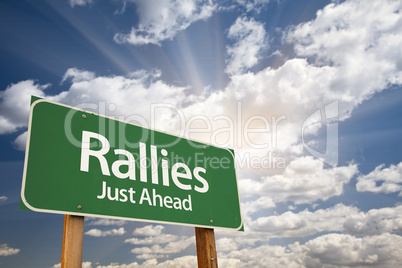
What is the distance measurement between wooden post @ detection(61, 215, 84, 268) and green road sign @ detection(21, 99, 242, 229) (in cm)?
8

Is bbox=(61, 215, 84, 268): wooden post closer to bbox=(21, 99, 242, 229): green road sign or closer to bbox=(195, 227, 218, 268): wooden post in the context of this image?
bbox=(21, 99, 242, 229): green road sign

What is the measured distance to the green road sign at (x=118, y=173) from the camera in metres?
2.97

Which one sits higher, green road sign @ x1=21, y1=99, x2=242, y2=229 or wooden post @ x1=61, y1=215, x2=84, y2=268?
green road sign @ x1=21, y1=99, x2=242, y2=229

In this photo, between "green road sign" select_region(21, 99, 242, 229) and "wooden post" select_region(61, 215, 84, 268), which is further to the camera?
"green road sign" select_region(21, 99, 242, 229)

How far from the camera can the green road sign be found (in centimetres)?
297

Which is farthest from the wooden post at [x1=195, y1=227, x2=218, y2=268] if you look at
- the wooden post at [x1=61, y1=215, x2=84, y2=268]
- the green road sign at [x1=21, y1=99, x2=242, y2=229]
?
the wooden post at [x1=61, y1=215, x2=84, y2=268]

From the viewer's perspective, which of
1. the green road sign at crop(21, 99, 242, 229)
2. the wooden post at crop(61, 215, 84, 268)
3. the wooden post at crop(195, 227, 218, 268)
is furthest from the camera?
the wooden post at crop(195, 227, 218, 268)

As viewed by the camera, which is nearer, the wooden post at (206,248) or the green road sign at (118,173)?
the green road sign at (118,173)

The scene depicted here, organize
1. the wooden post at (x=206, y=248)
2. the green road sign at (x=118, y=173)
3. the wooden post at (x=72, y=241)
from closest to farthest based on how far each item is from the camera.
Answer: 1. the wooden post at (x=72, y=241)
2. the green road sign at (x=118, y=173)
3. the wooden post at (x=206, y=248)

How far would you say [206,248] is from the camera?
3.94 meters

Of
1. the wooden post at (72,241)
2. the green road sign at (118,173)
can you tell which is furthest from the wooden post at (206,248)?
the wooden post at (72,241)

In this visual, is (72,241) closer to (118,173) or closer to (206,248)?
(118,173)

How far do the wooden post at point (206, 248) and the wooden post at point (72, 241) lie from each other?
152 centimetres

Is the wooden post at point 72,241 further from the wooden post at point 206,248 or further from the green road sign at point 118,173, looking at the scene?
the wooden post at point 206,248
